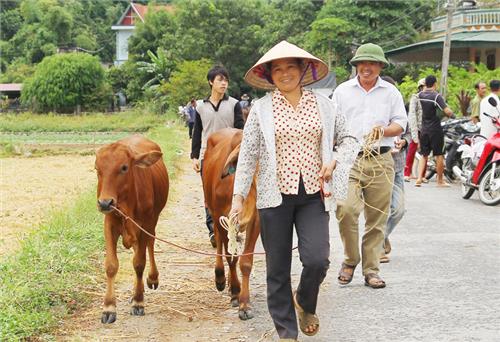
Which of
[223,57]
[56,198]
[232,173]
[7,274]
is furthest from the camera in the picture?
[223,57]

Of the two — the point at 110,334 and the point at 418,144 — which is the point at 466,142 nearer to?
the point at 418,144

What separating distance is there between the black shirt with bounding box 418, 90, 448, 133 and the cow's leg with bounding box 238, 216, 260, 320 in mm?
8126

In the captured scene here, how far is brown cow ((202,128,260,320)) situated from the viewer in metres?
6.43

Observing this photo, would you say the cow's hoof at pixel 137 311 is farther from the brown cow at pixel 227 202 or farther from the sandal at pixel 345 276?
the sandal at pixel 345 276

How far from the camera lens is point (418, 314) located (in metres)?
6.26

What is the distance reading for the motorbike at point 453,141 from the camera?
15164 mm

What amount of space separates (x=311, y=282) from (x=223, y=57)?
52.1 meters

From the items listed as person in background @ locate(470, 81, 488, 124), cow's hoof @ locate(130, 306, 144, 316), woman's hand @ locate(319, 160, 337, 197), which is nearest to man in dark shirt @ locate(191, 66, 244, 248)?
cow's hoof @ locate(130, 306, 144, 316)

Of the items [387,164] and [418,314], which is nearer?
[418,314]

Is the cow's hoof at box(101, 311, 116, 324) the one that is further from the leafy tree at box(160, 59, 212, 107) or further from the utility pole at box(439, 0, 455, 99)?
the leafy tree at box(160, 59, 212, 107)

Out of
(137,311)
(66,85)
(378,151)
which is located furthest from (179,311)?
(66,85)

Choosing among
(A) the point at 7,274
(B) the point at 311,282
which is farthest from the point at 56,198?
(B) the point at 311,282

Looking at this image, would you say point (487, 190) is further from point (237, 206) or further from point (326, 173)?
point (237, 206)

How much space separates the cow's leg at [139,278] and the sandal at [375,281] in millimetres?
1989
